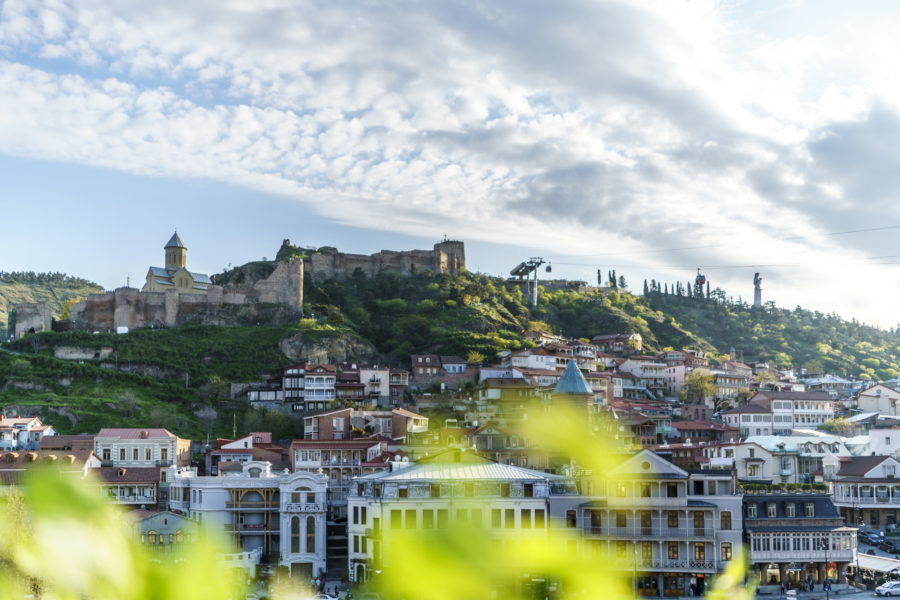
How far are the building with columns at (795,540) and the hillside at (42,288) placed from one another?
117657mm

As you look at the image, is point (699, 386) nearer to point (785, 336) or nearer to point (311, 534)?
point (311, 534)

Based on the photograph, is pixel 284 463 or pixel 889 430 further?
pixel 889 430

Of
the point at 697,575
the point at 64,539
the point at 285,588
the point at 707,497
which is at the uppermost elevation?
the point at 64,539

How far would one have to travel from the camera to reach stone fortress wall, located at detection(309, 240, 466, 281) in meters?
101

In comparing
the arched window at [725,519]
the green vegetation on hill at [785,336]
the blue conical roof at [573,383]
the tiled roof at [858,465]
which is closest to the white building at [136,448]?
the blue conical roof at [573,383]

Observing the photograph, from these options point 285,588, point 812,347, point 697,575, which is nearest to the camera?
point 285,588

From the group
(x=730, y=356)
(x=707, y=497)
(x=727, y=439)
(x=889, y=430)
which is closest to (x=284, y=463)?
(x=707, y=497)

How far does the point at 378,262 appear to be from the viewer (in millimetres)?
103625

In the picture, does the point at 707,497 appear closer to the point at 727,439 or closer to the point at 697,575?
the point at 697,575

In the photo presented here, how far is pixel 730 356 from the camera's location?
106438 millimetres

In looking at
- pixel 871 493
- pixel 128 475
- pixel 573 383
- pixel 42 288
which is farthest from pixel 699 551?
pixel 42 288

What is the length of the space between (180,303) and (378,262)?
24211 millimetres

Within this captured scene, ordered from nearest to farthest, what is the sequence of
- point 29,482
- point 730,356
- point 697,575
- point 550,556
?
point 29,482
point 550,556
point 697,575
point 730,356

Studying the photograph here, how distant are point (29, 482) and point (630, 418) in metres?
58.8
